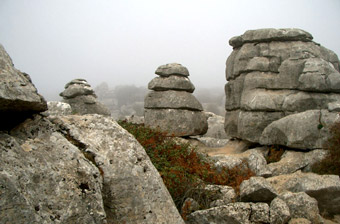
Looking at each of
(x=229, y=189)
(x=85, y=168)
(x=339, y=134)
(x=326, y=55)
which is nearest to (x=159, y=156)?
(x=229, y=189)

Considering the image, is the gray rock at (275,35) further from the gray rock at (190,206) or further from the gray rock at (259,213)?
the gray rock at (190,206)

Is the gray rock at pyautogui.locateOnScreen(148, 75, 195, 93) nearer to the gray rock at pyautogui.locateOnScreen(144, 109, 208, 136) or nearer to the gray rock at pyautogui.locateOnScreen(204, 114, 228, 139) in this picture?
the gray rock at pyautogui.locateOnScreen(144, 109, 208, 136)

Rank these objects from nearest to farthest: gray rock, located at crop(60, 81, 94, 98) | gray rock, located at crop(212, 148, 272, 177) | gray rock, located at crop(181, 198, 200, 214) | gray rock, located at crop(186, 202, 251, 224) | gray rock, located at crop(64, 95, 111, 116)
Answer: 1. gray rock, located at crop(186, 202, 251, 224)
2. gray rock, located at crop(181, 198, 200, 214)
3. gray rock, located at crop(212, 148, 272, 177)
4. gray rock, located at crop(60, 81, 94, 98)
5. gray rock, located at crop(64, 95, 111, 116)

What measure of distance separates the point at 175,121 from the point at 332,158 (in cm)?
1231

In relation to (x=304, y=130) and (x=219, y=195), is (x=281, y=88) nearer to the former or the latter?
(x=304, y=130)

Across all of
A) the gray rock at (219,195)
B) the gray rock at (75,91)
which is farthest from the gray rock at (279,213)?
the gray rock at (75,91)

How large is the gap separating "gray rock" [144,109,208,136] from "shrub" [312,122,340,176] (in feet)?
35.9

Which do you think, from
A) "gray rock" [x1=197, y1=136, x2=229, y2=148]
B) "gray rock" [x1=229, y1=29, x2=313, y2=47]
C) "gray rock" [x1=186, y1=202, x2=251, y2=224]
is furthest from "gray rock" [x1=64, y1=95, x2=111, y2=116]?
"gray rock" [x1=186, y1=202, x2=251, y2=224]

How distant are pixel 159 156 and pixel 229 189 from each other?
2.54m

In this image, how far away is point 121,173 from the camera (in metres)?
5.75

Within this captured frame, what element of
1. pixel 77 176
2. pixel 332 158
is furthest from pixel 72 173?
pixel 332 158

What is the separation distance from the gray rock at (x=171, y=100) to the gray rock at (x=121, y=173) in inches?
669

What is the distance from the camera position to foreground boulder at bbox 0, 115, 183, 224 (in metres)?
4.11

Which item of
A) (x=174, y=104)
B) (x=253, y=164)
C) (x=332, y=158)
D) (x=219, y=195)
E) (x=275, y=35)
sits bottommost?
(x=253, y=164)
